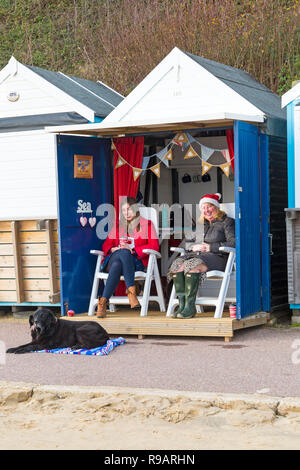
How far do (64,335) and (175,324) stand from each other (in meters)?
1.29

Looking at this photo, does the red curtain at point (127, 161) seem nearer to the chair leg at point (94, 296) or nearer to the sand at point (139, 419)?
the chair leg at point (94, 296)

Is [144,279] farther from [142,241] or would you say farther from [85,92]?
[85,92]

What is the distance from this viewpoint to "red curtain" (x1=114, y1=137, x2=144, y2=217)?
34.5ft

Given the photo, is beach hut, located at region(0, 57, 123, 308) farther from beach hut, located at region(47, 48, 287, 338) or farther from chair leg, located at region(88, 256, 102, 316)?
beach hut, located at region(47, 48, 287, 338)

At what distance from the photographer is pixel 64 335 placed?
8.62m

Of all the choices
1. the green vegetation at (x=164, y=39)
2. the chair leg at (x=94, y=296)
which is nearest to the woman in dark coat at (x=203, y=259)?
the chair leg at (x=94, y=296)

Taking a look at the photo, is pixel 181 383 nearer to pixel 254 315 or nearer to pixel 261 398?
pixel 261 398

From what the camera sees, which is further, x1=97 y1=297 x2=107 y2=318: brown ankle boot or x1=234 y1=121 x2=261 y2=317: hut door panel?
x1=97 y1=297 x2=107 y2=318: brown ankle boot

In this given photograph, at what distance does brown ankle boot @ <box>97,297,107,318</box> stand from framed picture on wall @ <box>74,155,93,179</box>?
1694mm

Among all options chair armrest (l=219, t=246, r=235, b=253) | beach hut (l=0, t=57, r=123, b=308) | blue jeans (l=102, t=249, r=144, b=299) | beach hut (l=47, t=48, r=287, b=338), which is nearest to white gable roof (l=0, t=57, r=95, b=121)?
beach hut (l=0, t=57, r=123, b=308)

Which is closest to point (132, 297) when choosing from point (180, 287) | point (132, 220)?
point (180, 287)

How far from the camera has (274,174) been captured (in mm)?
10055

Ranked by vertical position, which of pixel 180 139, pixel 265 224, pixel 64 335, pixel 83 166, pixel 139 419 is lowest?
pixel 139 419

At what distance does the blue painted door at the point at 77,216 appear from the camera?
9852 mm
